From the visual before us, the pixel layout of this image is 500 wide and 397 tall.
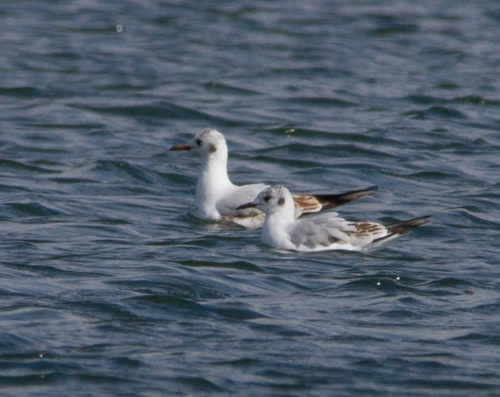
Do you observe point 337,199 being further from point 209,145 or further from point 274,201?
point 209,145

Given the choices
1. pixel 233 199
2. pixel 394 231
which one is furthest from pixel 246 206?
pixel 394 231

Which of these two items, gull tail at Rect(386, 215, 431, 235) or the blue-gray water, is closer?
the blue-gray water

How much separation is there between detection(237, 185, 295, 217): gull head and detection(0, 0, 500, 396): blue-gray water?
402 millimetres

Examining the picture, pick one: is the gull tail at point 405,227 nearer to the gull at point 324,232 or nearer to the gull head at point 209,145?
the gull at point 324,232

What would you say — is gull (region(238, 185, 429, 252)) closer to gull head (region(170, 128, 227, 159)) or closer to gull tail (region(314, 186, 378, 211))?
gull tail (region(314, 186, 378, 211))

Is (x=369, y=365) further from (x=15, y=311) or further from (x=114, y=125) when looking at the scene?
(x=114, y=125)

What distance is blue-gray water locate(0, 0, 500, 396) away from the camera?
8492 millimetres

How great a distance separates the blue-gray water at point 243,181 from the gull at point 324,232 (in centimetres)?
14

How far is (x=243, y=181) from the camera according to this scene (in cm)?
1528

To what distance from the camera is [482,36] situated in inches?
1012

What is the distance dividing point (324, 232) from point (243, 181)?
375cm

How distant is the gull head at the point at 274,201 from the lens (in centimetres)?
1198

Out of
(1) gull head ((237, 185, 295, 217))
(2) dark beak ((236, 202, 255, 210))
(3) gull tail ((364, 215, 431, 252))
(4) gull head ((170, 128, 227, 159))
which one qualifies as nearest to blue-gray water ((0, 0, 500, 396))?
(3) gull tail ((364, 215, 431, 252))

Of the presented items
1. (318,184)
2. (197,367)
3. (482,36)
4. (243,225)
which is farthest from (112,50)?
(197,367)
